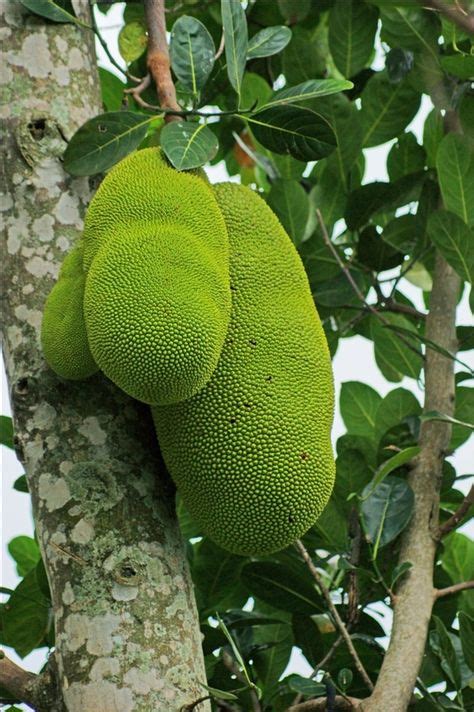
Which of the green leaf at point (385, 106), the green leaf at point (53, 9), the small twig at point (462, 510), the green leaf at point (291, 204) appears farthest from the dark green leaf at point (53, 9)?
the small twig at point (462, 510)

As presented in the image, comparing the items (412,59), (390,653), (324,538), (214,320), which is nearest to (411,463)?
(324,538)

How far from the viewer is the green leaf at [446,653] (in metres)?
1.28

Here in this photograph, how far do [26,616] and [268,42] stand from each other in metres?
0.91

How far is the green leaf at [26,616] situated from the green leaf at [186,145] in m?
0.68

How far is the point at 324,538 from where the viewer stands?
57.3 inches

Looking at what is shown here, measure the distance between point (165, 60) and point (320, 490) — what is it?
0.58 m

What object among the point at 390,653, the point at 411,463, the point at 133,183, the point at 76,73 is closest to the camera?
the point at 133,183

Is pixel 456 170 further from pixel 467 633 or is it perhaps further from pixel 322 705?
pixel 322 705

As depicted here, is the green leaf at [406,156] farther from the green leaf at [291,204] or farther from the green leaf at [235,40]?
the green leaf at [235,40]

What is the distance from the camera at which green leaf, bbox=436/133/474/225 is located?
1.42 metres

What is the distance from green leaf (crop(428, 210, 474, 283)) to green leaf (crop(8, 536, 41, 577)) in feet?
2.85

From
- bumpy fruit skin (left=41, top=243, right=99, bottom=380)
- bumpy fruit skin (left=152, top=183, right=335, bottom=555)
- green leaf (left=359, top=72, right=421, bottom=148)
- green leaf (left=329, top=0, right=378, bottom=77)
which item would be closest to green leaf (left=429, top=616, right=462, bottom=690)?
bumpy fruit skin (left=152, top=183, right=335, bottom=555)

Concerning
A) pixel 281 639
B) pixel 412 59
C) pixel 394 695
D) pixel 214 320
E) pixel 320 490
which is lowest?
pixel 394 695

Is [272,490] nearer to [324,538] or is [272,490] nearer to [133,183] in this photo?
[133,183]
